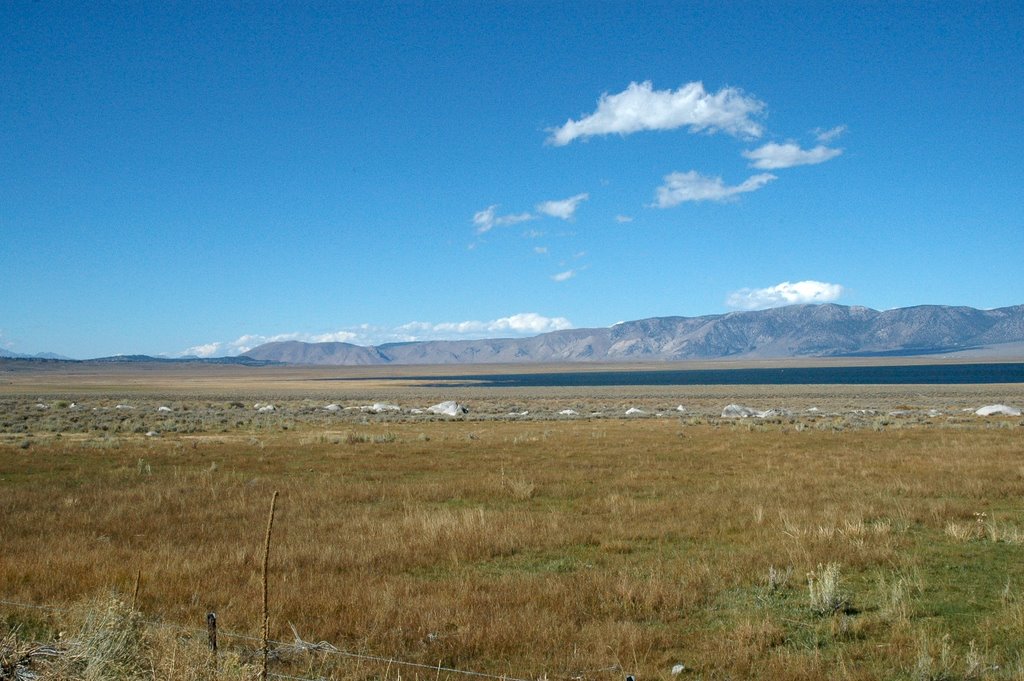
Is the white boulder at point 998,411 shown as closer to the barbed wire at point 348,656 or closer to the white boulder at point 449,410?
the white boulder at point 449,410

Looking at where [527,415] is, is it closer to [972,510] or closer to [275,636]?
[972,510]

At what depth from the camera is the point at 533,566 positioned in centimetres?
990

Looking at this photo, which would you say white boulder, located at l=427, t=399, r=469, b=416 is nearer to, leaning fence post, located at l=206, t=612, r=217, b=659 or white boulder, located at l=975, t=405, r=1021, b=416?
white boulder, located at l=975, t=405, r=1021, b=416

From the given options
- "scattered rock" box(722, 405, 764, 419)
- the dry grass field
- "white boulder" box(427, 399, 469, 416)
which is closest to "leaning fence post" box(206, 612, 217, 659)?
the dry grass field

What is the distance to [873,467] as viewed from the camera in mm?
19125

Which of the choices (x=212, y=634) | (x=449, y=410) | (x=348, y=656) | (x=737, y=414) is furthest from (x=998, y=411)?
(x=212, y=634)

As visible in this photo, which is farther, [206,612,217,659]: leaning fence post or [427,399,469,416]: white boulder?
[427,399,469,416]: white boulder

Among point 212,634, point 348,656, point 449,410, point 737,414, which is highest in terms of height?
point 212,634

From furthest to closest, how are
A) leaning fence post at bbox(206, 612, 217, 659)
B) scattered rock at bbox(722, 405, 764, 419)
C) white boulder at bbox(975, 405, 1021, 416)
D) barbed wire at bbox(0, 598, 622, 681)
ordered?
scattered rock at bbox(722, 405, 764, 419) → white boulder at bbox(975, 405, 1021, 416) → barbed wire at bbox(0, 598, 622, 681) → leaning fence post at bbox(206, 612, 217, 659)

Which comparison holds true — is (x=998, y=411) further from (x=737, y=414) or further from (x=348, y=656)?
(x=348, y=656)

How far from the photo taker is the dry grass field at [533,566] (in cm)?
639

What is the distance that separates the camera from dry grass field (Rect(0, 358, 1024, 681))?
6.39m

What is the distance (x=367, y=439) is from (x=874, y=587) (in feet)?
76.6

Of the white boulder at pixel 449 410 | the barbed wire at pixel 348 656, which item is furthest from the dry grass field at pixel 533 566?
the white boulder at pixel 449 410
